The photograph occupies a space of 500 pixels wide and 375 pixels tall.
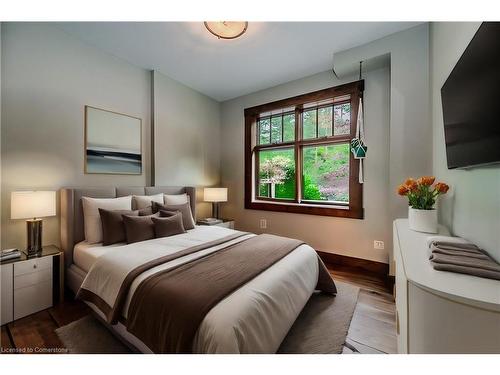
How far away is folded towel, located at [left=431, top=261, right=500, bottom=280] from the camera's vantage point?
78 cm

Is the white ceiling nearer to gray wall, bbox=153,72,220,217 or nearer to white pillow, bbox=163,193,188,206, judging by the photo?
gray wall, bbox=153,72,220,217

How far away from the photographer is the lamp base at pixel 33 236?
6.17ft

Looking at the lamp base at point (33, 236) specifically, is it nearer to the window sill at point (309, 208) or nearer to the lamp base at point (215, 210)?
the lamp base at point (215, 210)

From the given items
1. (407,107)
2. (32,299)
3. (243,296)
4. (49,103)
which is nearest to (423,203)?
(407,107)

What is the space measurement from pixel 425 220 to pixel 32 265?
3.23 meters

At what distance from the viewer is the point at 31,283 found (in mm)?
1760

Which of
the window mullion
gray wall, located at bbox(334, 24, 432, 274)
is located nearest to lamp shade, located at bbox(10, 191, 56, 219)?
the window mullion

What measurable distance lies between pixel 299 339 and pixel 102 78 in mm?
3487

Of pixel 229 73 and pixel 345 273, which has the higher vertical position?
pixel 229 73

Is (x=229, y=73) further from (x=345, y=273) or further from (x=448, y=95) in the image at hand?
(x=345, y=273)

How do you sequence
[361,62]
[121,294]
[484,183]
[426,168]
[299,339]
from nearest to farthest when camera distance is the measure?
[484,183] < [121,294] < [299,339] < [426,168] < [361,62]

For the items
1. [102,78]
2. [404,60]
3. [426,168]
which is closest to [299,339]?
[426,168]

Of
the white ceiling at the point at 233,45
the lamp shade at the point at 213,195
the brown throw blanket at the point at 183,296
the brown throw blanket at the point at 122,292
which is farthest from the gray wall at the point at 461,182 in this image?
the lamp shade at the point at 213,195

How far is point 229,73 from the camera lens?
311 cm
